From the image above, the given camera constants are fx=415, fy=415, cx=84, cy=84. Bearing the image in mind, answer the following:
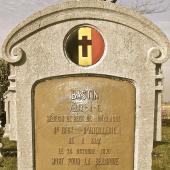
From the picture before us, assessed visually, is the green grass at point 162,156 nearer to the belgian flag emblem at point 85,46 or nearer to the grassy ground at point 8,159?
the grassy ground at point 8,159

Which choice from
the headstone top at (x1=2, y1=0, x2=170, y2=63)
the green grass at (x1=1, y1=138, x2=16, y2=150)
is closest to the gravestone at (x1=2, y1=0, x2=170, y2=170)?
the headstone top at (x1=2, y1=0, x2=170, y2=63)

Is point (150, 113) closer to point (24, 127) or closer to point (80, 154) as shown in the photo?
point (80, 154)

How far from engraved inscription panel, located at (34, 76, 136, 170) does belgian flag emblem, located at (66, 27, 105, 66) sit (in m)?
0.18

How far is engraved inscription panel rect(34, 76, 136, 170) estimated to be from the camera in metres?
4.13

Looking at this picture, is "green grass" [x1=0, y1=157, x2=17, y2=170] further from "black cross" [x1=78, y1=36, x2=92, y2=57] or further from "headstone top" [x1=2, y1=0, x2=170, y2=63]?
"black cross" [x1=78, y1=36, x2=92, y2=57]

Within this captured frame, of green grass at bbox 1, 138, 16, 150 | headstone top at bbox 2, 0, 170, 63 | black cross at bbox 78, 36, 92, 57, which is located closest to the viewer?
headstone top at bbox 2, 0, 170, 63

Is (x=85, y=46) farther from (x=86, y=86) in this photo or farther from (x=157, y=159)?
(x=157, y=159)

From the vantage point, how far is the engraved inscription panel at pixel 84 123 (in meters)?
4.13

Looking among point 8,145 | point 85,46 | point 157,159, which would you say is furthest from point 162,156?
point 85,46

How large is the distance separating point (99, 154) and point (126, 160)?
287 millimetres

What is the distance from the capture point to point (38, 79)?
161 inches

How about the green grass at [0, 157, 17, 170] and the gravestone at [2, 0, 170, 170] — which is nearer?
the gravestone at [2, 0, 170, 170]

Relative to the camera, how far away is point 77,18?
399cm

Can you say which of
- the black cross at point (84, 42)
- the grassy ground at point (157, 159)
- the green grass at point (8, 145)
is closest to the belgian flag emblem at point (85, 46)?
the black cross at point (84, 42)
